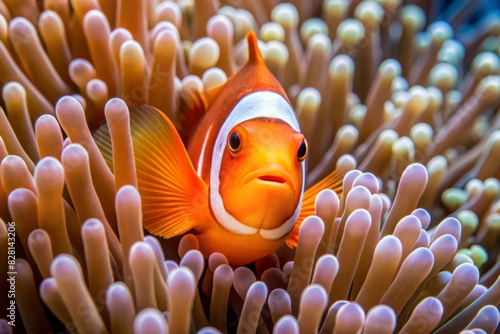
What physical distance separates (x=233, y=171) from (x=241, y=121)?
115 millimetres

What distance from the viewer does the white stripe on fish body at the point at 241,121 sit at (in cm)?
100

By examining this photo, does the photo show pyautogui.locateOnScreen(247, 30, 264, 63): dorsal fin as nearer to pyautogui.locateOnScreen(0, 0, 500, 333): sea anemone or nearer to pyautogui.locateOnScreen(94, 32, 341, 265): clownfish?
pyautogui.locateOnScreen(94, 32, 341, 265): clownfish

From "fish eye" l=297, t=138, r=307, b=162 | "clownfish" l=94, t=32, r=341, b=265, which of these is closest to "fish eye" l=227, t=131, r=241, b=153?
"clownfish" l=94, t=32, r=341, b=265

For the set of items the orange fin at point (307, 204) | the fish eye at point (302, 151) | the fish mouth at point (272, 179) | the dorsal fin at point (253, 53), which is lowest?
the orange fin at point (307, 204)

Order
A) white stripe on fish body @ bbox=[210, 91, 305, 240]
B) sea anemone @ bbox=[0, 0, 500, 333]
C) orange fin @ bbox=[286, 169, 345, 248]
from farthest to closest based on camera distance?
orange fin @ bbox=[286, 169, 345, 248] < white stripe on fish body @ bbox=[210, 91, 305, 240] < sea anemone @ bbox=[0, 0, 500, 333]

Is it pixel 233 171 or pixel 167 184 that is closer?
pixel 233 171

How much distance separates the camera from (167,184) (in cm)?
106

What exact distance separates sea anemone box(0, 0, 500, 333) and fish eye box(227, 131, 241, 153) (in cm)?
20

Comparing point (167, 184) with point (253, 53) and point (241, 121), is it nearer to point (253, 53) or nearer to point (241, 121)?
point (241, 121)

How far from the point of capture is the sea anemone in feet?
2.88

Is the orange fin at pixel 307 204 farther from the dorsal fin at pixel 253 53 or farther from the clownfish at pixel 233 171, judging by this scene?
the dorsal fin at pixel 253 53

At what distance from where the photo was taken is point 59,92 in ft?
4.41

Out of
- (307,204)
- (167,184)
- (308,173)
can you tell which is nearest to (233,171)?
(167,184)

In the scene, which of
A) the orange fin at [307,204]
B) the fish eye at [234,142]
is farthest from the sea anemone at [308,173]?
the fish eye at [234,142]
